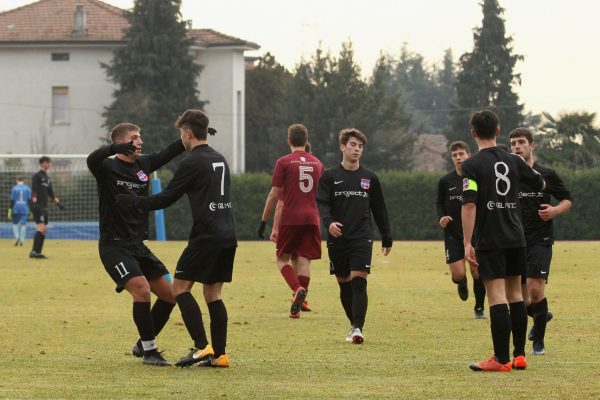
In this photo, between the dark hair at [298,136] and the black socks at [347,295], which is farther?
the dark hair at [298,136]

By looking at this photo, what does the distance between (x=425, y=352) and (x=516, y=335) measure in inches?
58.7

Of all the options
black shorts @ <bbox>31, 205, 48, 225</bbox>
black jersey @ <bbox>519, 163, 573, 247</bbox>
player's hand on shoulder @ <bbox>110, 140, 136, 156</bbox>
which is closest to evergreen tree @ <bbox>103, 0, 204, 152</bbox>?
black shorts @ <bbox>31, 205, 48, 225</bbox>

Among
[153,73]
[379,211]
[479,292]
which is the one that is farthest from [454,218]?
[153,73]

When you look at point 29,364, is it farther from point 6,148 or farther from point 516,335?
point 6,148

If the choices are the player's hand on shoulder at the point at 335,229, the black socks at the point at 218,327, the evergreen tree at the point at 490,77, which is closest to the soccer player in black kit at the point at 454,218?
the player's hand on shoulder at the point at 335,229

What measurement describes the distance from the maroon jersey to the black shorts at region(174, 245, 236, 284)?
18.1 ft

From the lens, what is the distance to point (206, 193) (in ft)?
32.4

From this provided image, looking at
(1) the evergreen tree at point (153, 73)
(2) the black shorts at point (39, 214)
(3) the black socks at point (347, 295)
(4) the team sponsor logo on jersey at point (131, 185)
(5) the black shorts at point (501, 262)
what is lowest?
(2) the black shorts at point (39, 214)

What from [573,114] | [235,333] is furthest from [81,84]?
[235,333]

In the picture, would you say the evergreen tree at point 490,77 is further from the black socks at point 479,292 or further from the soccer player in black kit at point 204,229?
the soccer player in black kit at point 204,229

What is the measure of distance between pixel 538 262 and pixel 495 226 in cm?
185

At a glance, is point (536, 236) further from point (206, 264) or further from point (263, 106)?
point (263, 106)

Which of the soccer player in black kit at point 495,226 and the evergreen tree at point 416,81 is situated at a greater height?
the evergreen tree at point 416,81

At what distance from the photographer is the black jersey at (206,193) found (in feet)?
32.2
